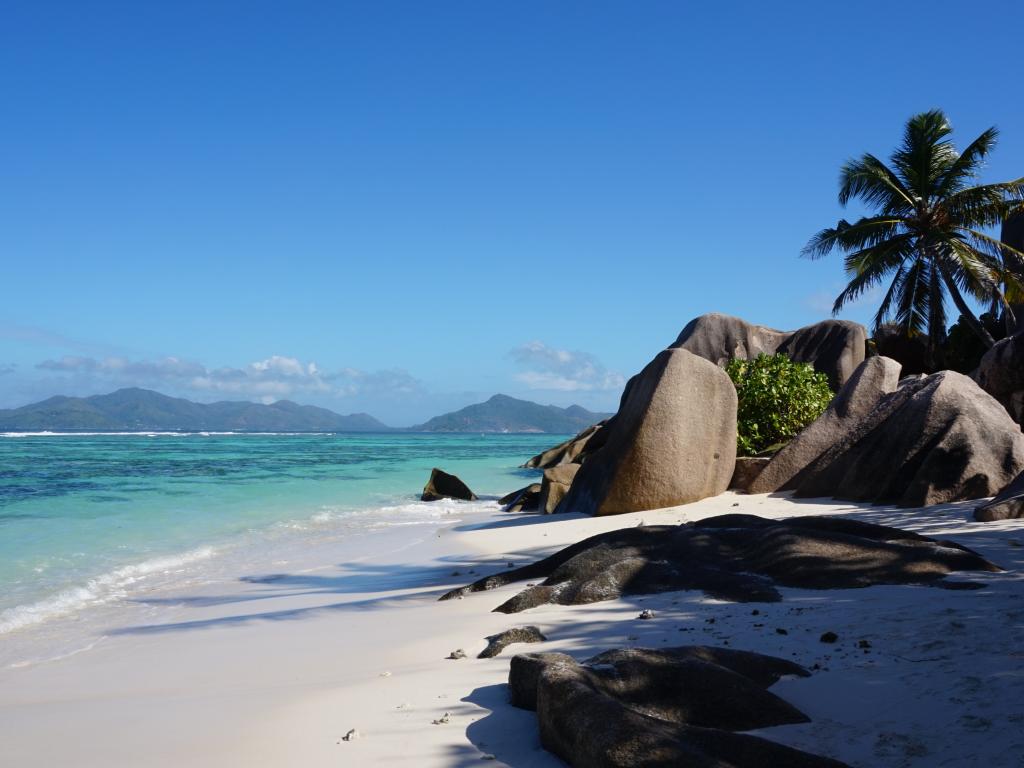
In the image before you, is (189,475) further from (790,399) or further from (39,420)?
(39,420)

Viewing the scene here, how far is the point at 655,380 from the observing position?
42.2 feet

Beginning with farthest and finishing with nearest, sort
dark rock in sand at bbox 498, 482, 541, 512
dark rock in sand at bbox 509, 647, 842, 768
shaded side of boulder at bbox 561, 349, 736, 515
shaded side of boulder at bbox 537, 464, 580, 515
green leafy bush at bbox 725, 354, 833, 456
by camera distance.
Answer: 1. dark rock in sand at bbox 498, 482, 541, 512
2. green leafy bush at bbox 725, 354, 833, 456
3. shaded side of boulder at bbox 537, 464, 580, 515
4. shaded side of boulder at bbox 561, 349, 736, 515
5. dark rock in sand at bbox 509, 647, 842, 768

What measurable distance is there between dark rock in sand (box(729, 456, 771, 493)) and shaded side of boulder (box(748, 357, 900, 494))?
324 millimetres

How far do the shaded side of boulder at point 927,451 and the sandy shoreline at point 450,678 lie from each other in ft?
6.76

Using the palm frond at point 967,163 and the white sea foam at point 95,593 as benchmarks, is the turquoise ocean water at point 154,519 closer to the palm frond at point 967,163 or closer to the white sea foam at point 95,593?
the white sea foam at point 95,593

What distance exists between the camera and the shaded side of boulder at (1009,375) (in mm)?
14648

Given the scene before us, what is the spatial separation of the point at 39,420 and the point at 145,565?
16004 centimetres

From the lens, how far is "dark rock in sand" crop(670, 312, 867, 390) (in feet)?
79.2

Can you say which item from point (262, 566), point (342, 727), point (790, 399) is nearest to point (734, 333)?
point (790, 399)

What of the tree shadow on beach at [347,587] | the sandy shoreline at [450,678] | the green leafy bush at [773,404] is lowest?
the tree shadow on beach at [347,587]

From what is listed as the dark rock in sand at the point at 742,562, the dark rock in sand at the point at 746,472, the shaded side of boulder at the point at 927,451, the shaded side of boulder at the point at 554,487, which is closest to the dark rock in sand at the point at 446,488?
the shaded side of boulder at the point at 554,487

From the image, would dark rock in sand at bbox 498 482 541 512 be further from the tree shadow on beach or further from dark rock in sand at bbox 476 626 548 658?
dark rock in sand at bbox 476 626 548 658

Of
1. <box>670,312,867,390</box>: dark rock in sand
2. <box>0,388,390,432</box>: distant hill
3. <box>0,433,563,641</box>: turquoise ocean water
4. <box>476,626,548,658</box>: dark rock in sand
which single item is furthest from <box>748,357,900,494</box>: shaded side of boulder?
<box>0,388,390,432</box>: distant hill

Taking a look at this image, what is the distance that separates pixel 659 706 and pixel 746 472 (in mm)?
10853
